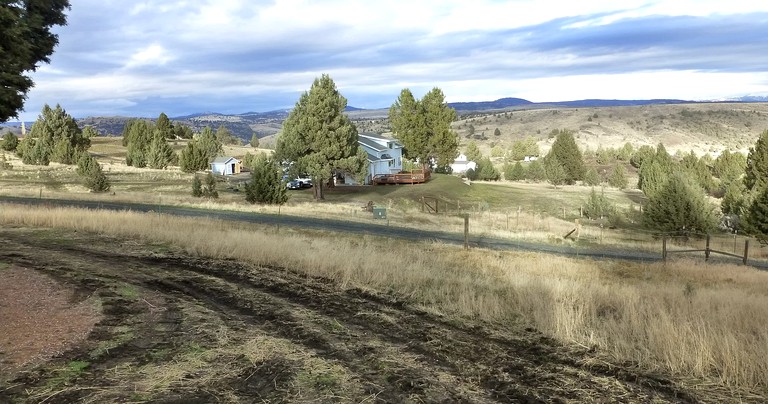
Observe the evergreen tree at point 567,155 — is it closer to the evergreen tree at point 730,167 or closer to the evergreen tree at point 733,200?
the evergreen tree at point 730,167

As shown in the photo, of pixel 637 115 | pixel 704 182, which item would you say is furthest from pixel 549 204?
pixel 637 115

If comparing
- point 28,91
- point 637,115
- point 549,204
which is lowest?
point 549,204

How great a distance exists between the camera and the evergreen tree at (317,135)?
42094mm

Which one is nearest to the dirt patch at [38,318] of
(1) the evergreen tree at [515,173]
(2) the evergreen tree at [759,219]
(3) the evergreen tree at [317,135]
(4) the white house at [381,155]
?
(3) the evergreen tree at [317,135]

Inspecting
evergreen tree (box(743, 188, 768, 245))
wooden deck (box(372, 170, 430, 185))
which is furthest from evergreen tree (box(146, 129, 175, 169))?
evergreen tree (box(743, 188, 768, 245))

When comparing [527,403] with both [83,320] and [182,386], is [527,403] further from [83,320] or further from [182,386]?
[83,320]

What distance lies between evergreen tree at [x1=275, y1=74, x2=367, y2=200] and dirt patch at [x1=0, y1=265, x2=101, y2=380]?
33278 mm

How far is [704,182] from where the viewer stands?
227 ft

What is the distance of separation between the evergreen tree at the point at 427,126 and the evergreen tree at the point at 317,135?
91.0ft

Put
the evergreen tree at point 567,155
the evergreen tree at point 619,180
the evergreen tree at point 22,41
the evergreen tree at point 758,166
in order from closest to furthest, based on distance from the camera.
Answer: the evergreen tree at point 22,41, the evergreen tree at point 758,166, the evergreen tree at point 567,155, the evergreen tree at point 619,180

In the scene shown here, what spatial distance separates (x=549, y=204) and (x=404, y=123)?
25334 mm

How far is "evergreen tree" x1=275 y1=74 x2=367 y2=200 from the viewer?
4209 cm

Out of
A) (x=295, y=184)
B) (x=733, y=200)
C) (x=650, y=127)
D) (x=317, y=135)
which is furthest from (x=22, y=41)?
(x=650, y=127)

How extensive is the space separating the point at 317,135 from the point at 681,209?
2786cm
